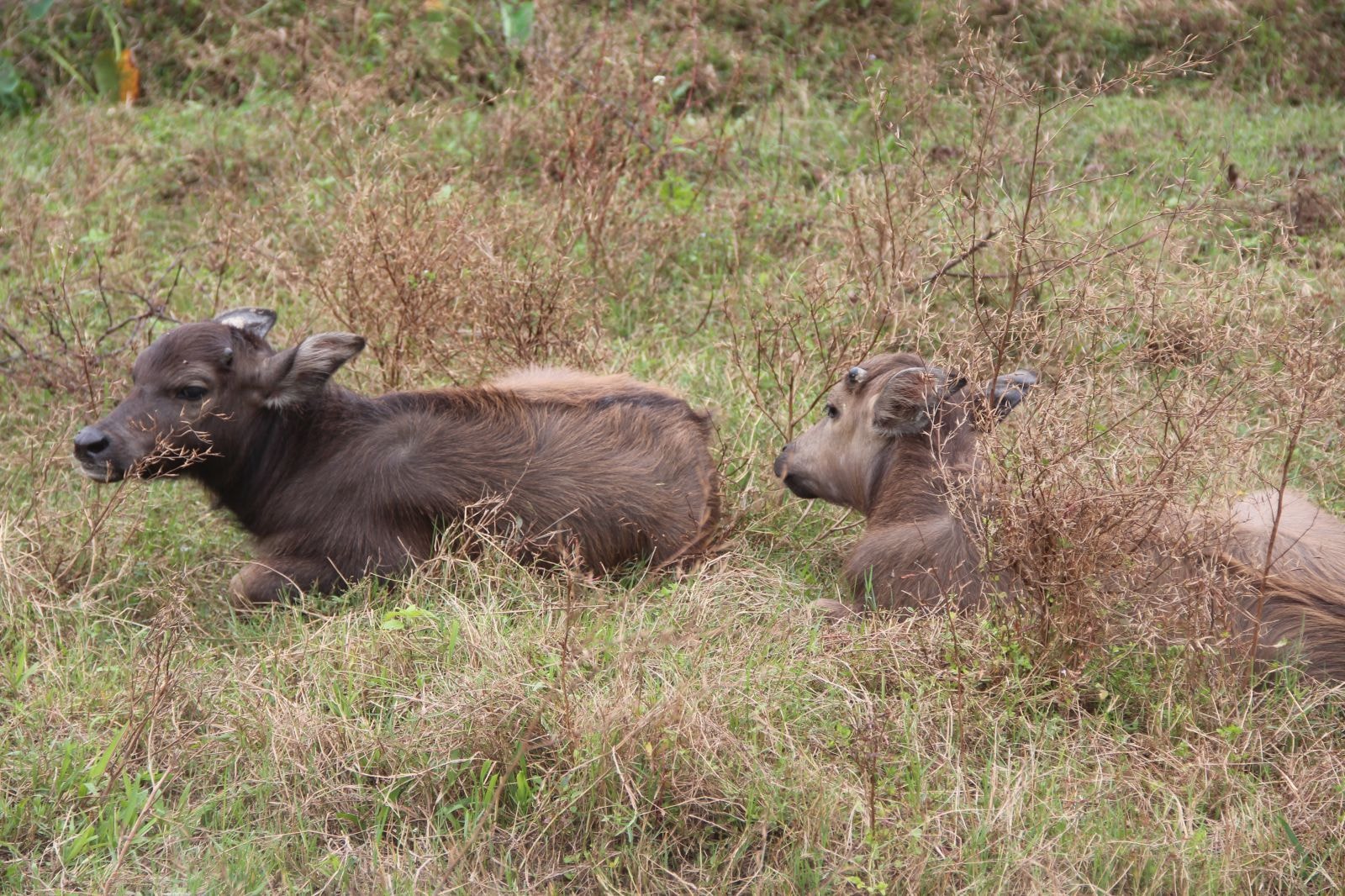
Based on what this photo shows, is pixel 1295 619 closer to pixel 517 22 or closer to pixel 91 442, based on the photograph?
pixel 91 442

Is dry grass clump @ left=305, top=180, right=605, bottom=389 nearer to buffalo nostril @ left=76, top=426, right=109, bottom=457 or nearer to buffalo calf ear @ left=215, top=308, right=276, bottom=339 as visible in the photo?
buffalo calf ear @ left=215, top=308, right=276, bottom=339

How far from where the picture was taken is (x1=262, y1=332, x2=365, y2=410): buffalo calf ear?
6547 mm

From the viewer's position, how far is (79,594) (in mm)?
6113

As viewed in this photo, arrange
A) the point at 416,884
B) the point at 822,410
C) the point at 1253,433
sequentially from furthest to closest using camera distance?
the point at 822,410 → the point at 1253,433 → the point at 416,884

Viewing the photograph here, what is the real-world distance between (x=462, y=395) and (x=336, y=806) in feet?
7.78

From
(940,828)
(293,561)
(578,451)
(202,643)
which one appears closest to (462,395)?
(578,451)

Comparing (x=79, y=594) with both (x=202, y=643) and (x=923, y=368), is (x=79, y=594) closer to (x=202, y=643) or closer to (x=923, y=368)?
(x=202, y=643)

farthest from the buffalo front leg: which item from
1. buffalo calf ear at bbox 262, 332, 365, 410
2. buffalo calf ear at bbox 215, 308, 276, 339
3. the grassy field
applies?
buffalo calf ear at bbox 215, 308, 276, 339

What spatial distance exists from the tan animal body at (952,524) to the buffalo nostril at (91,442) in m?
2.96

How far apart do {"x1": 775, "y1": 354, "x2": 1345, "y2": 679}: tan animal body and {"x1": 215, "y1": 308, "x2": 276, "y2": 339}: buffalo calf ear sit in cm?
252

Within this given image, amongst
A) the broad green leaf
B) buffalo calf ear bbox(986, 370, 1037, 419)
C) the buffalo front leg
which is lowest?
the buffalo front leg

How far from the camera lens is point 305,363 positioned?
655cm

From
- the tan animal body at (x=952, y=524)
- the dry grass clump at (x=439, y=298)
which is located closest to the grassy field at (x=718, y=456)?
the dry grass clump at (x=439, y=298)

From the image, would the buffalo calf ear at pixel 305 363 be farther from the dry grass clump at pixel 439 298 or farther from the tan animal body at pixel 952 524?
the tan animal body at pixel 952 524
